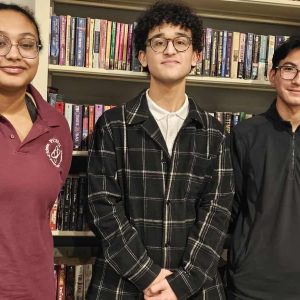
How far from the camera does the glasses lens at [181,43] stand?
53.6 inches

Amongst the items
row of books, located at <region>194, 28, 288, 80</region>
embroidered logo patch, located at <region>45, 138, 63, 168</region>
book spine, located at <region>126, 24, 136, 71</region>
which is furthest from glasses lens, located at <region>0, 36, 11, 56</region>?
row of books, located at <region>194, 28, 288, 80</region>

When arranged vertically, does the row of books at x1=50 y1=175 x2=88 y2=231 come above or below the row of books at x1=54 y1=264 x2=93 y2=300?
above

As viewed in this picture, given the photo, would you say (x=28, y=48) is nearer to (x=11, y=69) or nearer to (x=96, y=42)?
(x=11, y=69)

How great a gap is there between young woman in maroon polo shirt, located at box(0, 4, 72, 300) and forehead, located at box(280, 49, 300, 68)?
82 centimetres

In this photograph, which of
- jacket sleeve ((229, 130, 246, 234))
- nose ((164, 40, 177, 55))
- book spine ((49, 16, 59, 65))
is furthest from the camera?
book spine ((49, 16, 59, 65))

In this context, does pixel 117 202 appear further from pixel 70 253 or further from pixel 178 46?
pixel 70 253

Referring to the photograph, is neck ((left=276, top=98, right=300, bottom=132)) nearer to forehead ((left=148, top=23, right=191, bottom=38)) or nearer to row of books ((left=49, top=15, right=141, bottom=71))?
forehead ((left=148, top=23, right=191, bottom=38))

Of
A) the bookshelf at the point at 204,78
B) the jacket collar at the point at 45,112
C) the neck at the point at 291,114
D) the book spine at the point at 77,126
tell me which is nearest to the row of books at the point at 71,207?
the bookshelf at the point at 204,78

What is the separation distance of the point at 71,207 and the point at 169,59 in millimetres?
731

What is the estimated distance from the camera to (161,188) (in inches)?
51.7

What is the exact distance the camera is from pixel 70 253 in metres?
1.92

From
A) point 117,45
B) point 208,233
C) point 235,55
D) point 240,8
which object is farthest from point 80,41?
point 208,233

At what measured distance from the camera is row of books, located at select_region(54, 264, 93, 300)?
1.67 m

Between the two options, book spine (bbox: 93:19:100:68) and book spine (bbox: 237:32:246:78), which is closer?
book spine (bbox: 93:19:100:68)
